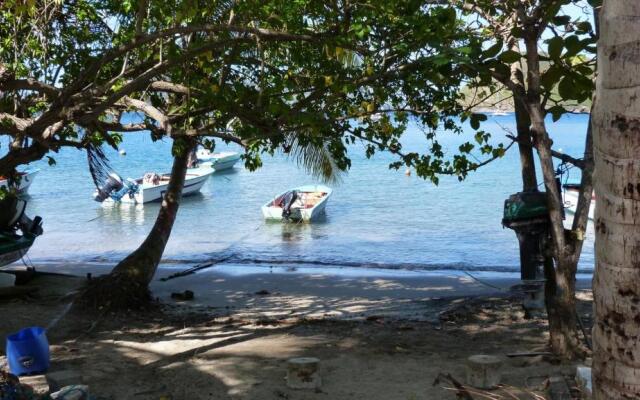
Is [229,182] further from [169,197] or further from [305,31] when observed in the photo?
[305,31]

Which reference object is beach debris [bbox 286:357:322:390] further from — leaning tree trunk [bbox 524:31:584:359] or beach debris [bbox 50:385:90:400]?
leaning tree trunk [bbox 524:31:584:359]

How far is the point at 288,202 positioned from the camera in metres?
26.3

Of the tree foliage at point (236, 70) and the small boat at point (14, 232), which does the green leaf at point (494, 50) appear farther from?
the small boat at point (14, 232)

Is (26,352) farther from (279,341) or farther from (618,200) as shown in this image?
(618,200)

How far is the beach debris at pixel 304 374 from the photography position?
6727mm

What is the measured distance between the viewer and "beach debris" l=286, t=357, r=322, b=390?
6.73 meters

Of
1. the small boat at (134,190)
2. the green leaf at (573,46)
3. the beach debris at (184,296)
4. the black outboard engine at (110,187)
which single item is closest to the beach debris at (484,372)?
the green leaf at (573,46)

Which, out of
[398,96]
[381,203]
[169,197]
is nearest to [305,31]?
[398,96]

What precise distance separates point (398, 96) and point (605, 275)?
278 inches

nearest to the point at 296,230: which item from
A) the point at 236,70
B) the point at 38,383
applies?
the point at 236,70

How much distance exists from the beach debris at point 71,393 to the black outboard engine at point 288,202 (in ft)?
66.0

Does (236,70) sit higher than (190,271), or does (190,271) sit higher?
(236,70)

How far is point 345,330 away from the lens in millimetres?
9344

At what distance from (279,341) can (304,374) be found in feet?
6.79
